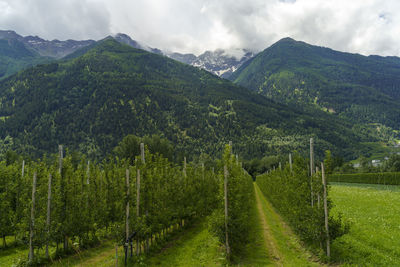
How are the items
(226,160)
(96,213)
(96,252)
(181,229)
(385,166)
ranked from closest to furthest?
(226,160), (96,252), (96,213), (181,229), (385,166)

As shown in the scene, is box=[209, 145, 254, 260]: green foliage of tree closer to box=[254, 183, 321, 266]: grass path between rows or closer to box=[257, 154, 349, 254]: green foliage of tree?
box=[254, 183, 321, 266]: grass path between rows

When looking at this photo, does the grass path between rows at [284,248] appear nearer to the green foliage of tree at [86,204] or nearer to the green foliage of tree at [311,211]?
the green foliage of tree at [311,211]

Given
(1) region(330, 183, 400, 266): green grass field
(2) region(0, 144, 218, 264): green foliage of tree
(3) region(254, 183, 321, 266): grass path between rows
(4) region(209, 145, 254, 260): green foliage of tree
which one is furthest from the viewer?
(2) region(0, 144, 218, 264): green foliage of tree

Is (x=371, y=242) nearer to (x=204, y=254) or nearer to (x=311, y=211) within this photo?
(x=311, y=211)

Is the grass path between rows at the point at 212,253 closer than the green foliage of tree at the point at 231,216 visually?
Yes

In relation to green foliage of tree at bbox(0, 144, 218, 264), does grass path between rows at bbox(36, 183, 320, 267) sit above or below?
below

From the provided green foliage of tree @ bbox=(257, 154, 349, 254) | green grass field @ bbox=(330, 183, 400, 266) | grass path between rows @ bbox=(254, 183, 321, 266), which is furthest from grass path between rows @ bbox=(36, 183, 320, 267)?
green grass field @ bbox=(330, 183, 400, 266)

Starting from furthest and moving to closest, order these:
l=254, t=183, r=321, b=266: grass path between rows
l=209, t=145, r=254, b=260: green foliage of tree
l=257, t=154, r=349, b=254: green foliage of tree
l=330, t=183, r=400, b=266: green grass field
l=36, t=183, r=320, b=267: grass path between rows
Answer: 1. l=209, t=145, r=254, b=260: green foliage of tree
2. l=36, t=183, r=320, b=267: grass path between rows
3. l=254, t=183, r=321, b=266: grass path between rows
4. l=257, t=154, r=349, b=254: green foliage of tree
5. l=330, t=183, r=400, b=266: green grass field

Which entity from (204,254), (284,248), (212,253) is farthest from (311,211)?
(204,254)

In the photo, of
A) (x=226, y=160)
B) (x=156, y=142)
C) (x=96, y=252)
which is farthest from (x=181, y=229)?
(x=156, y=142)

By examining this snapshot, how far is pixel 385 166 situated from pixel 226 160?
104 meters

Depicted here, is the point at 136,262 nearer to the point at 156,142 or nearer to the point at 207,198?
the point at 207,198

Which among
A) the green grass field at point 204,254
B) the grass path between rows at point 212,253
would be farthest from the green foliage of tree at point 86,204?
the grass path between rows at point 212,253

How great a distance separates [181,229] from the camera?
27531mm
